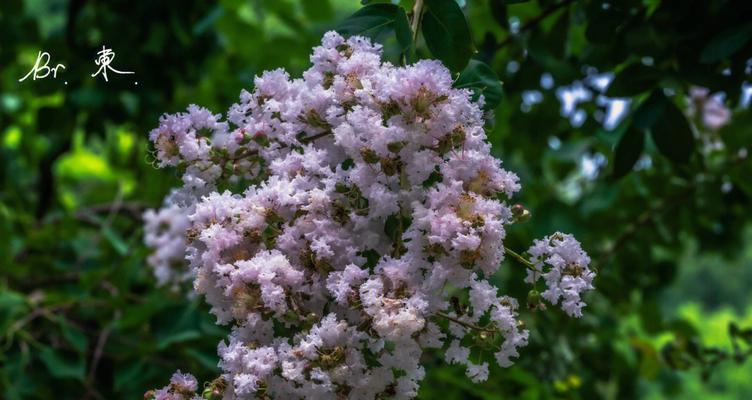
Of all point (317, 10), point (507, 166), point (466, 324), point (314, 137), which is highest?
point (317, 10)

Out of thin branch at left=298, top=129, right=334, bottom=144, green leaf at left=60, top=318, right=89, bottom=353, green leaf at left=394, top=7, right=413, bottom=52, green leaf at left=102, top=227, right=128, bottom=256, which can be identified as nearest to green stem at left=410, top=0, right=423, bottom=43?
green leaf at left=394, top=7, right=413, bottom=52

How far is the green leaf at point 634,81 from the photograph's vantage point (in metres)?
1.26

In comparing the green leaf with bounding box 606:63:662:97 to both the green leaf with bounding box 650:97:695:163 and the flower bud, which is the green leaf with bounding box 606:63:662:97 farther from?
the flower bud

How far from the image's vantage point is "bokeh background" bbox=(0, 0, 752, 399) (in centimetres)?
131

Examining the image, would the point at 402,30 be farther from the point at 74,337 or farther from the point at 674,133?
the point at 74,337

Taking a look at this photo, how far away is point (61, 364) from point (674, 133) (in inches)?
45.6

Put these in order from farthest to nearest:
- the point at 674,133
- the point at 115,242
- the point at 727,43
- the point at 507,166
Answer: the point at 507,166
the point at 115,242
the point at 674,133
the point at 727,43

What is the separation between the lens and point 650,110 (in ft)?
4.13

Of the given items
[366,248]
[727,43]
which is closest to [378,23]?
[366,248]

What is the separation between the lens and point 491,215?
0.73m

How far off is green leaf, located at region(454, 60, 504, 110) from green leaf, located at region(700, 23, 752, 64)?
41cm

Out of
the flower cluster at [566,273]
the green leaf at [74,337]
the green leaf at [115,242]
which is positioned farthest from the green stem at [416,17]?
the green leaf at [115,242]

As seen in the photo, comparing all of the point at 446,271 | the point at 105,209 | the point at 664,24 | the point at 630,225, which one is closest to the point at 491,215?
the point at 446,271

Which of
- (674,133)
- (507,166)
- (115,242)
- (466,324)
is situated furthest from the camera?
(507,166)
